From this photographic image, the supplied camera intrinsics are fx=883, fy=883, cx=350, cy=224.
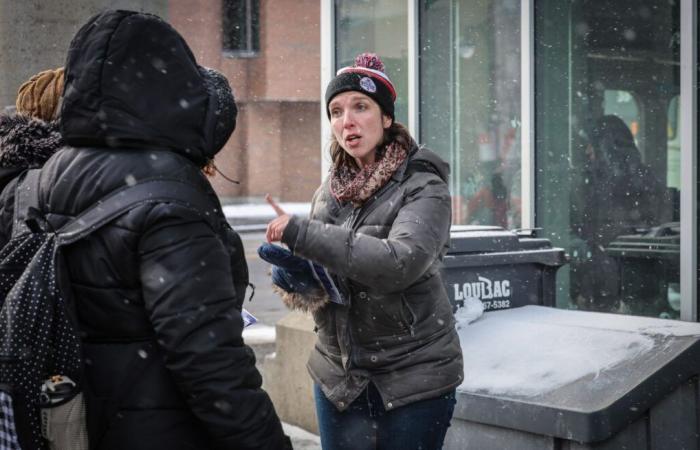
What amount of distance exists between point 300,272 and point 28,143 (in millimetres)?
862

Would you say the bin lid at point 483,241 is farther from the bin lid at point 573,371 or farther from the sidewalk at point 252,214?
the sidewalk at point 252,214

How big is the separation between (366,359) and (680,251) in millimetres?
3033

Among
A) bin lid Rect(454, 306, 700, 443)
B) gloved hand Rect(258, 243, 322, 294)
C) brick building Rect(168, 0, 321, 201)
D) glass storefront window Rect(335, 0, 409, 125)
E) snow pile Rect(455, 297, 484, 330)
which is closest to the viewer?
gloved hand Rect(258, 243, 322, 294)

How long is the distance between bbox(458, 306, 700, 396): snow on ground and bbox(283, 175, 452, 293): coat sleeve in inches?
38.4

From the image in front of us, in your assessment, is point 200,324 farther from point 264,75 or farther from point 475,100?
point 264,75

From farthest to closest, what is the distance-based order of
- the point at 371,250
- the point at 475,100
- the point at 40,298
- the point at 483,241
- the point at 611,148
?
1. the point at 475,100
2. the point at 611,148
3. the point at 483,241
4. the point at 371,250
5. the point at 40,298

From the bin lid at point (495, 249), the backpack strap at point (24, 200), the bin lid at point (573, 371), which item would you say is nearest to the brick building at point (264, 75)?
the bin lid at point (495, 249)

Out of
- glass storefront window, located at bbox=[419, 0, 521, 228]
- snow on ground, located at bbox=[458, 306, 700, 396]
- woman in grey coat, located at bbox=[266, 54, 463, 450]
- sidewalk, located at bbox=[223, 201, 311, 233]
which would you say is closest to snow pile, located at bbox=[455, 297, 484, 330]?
snow on ground, located at bbox=[458, 306, 700, 396]

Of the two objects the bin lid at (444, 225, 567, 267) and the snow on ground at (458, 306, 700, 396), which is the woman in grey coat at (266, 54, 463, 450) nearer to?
the snow on ground at (458, 306, 700, 396)

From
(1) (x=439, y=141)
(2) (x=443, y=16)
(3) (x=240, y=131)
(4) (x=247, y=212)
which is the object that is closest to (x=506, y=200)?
(1) (x=439, y=141)

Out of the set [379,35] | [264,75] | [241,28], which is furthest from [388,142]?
[241,28]

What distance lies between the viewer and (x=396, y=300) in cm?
262

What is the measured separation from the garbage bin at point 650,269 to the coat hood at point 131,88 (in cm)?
392

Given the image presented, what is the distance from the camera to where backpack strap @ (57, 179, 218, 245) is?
1.97 meters
